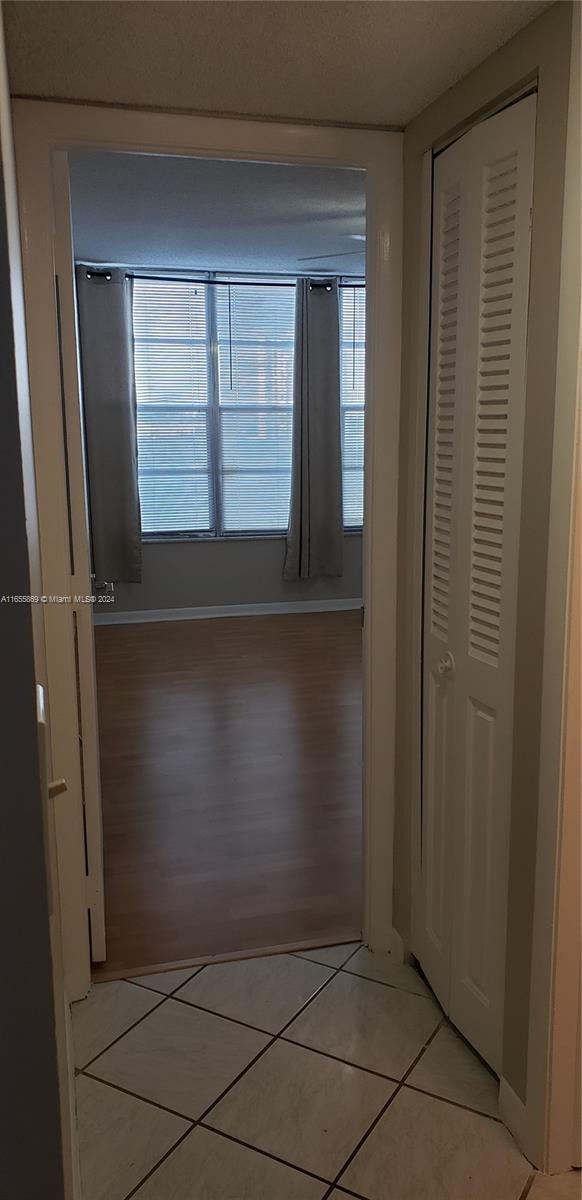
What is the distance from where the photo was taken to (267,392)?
698 centimetres

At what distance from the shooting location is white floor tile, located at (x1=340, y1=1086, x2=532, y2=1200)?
1717 millimetres

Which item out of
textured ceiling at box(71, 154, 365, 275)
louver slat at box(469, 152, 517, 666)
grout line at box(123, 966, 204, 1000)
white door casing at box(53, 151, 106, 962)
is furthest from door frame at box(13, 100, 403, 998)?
textured ceiling at box(71, 154, 365, 275)

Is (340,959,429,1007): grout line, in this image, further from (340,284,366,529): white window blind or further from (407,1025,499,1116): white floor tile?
(340,284,366,529): white window blind

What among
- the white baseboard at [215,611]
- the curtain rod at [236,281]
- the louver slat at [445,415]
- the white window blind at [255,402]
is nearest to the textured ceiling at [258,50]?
the louver slat at [445,415]

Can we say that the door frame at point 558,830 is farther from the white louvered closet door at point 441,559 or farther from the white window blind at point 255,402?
the white window blind at point 255,402

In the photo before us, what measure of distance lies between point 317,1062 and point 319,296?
5748mm

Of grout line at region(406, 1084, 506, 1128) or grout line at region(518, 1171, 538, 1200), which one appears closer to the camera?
grout line at region(518, 1171, 538, 1200)

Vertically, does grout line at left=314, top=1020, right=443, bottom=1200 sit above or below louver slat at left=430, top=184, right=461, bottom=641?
below

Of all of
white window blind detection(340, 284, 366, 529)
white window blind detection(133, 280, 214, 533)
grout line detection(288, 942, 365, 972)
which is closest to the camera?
grout line detection(288, 942, 365, 972)

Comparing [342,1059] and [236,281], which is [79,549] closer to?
[342,1059]

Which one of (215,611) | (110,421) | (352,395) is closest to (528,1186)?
(215,611)

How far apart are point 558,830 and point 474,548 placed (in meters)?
0.63

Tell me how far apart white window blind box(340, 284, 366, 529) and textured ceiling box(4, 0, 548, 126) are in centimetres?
492

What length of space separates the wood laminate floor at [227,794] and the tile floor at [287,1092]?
21 cm
